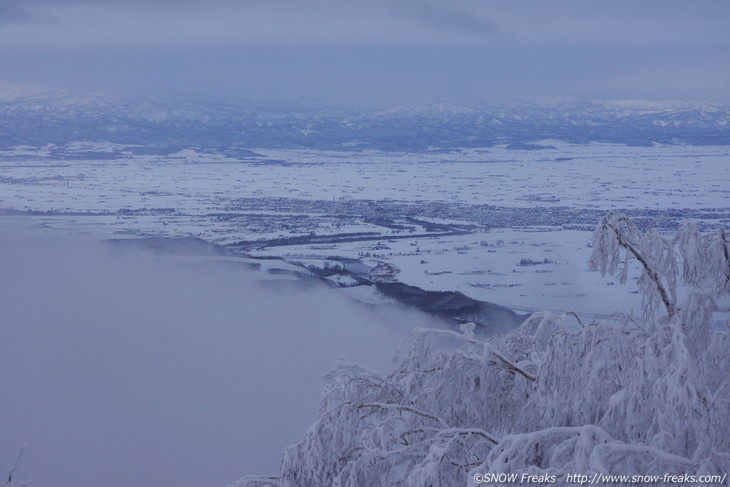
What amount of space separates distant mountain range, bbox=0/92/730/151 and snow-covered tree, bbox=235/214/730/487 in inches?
3054

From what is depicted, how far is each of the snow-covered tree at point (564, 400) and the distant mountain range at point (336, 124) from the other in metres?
77.6

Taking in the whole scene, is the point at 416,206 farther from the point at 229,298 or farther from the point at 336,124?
the point at 336,124

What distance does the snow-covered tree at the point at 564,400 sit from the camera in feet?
11.5

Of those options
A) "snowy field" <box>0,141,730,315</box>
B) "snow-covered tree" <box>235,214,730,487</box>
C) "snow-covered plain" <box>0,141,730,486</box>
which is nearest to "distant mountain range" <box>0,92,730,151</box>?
"snowy field" <box>0,141,730,315</box>

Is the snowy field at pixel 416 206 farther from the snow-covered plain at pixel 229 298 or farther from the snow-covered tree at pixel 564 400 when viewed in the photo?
the snow-covered tree at pixel 564 400

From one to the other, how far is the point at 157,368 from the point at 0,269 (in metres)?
8.23

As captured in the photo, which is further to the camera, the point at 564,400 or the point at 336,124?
the point at 336,124

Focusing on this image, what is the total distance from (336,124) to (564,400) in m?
111

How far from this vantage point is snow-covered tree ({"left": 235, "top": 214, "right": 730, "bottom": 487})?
3.52 m

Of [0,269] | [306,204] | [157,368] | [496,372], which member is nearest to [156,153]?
[306,204]

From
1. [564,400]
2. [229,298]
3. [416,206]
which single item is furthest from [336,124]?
[564,400]

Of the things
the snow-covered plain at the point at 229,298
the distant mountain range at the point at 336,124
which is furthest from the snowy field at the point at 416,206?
the distant mountain range at the point at 336,124

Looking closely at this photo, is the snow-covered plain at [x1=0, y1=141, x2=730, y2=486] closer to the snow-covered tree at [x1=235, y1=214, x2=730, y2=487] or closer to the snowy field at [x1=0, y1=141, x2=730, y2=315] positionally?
the snowy field at [x1=0, y1=141, x2=730, y2=315]

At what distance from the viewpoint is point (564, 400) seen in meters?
4.24
